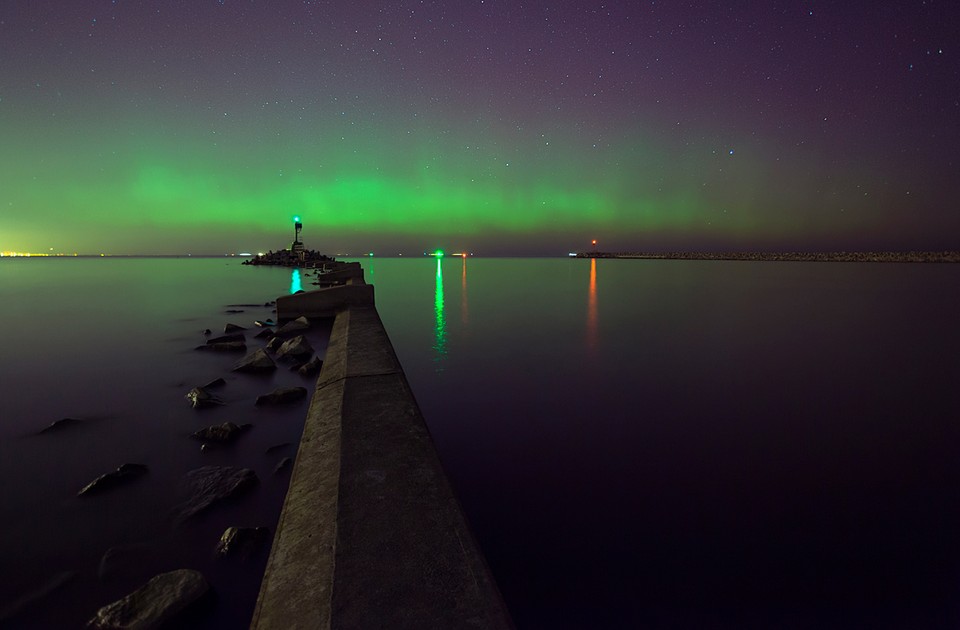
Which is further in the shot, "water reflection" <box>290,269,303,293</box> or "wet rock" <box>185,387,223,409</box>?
"water reflection" <box>290,269,303,293</box>

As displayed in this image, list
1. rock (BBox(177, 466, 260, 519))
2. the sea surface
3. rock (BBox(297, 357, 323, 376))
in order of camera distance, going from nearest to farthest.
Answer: the sea surface → rock (BBox(177, 466, 260, 519)) → rock (BBox(297, 357, 323, 376))

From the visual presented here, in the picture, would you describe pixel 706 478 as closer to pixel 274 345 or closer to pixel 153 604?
pixel 153 604

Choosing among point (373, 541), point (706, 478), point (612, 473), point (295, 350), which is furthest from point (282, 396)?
point (706, 478)

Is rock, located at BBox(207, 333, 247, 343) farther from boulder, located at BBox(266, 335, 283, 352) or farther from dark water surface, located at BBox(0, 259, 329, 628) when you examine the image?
boulder, located at BBox(266, 335, 283, 352)

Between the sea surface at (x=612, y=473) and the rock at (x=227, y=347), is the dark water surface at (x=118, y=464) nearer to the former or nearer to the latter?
the sea surface at (x=612, y=473)

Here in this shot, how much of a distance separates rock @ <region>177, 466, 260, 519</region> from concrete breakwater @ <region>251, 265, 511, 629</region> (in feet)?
4.09

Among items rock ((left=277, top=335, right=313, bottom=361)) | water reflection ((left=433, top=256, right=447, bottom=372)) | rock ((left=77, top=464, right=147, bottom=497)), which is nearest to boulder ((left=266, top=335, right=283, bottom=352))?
rock ((left=277, top=335, right=313, bottom=361))

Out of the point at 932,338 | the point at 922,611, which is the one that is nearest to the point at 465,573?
the point at 922,611

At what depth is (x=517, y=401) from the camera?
34.6ft

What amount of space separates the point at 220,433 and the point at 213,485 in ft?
5.99

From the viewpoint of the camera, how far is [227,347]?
14422mm

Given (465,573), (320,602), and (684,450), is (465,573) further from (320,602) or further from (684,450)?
(684,450)

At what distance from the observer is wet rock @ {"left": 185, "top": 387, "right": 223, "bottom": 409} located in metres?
9.23

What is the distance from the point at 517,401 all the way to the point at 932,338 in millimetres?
22061
